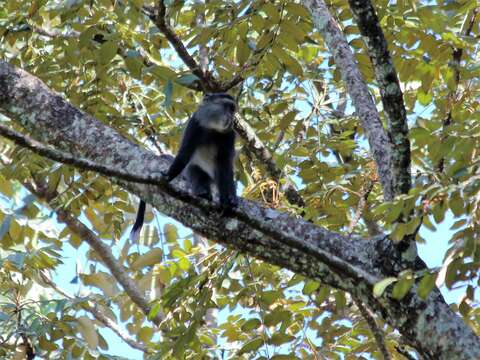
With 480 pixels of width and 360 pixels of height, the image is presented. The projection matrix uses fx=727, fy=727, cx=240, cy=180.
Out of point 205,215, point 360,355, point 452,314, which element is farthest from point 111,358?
point 452,314

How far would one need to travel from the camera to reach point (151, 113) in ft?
20.9

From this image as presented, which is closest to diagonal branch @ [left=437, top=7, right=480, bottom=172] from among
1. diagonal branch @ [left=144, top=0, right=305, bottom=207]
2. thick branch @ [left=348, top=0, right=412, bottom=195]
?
thick branch @ [left=348, top=0, right=412, bottom=195]

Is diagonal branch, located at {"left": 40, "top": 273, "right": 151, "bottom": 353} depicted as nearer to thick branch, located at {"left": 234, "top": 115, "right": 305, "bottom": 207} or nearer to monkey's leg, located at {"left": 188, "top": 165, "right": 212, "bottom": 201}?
monkey's leg, located at {"left": 188, "top": 165, "right": 212, "bottom": 201}

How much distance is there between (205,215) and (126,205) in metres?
2.20

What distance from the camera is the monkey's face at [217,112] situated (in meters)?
5.42

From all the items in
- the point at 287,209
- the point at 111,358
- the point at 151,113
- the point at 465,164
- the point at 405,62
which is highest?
the point at 151,113

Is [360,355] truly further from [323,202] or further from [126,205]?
[126,205]

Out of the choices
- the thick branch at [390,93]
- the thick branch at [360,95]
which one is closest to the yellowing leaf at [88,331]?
the thick branch at [360,95]

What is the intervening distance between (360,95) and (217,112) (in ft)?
5.48

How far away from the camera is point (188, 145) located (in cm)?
521

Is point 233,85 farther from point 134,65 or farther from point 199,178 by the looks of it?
point 134,65

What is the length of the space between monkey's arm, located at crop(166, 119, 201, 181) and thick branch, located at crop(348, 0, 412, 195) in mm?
1546

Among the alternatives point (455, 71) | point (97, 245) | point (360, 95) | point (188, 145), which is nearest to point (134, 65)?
point (188, 145)

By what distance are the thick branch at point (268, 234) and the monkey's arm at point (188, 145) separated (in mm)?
416
